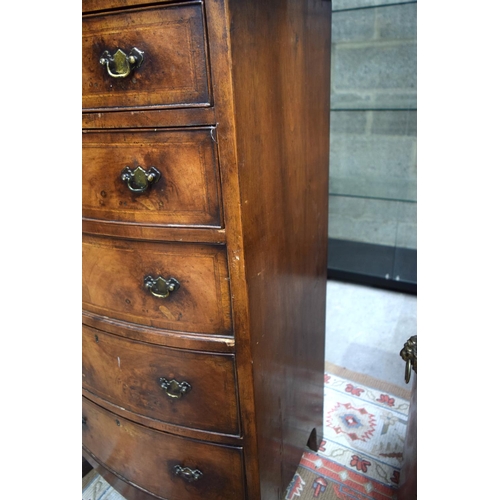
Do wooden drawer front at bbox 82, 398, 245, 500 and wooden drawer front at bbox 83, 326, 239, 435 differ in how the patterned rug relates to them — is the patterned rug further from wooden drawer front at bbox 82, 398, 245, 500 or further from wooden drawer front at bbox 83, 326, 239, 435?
wooden drawer front at bbox 83, 326, 239, 435

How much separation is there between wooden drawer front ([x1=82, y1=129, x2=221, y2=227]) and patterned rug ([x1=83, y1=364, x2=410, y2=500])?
0.81 metres

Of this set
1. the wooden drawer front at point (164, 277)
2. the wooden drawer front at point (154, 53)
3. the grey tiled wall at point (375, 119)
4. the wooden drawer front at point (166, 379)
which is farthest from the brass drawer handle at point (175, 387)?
the grey tiled wall at point (375, 119)

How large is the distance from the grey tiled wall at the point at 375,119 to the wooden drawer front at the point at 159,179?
1.67 metres

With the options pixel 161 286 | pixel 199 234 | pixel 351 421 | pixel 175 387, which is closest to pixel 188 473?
pixel 175 387

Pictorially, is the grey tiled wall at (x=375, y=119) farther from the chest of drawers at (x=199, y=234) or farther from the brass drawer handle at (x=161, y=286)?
the brass drawer handle at (x=161, y=286)

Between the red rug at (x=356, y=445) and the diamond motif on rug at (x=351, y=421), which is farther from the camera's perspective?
the diamond motif on rug at (x=351, y=421)

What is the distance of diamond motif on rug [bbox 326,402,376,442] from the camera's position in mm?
1303

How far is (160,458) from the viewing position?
0.90m

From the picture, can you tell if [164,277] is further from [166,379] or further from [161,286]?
[166,379]

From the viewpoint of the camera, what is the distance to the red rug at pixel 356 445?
112 centimetres

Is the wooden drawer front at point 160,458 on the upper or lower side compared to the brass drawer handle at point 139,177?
lower

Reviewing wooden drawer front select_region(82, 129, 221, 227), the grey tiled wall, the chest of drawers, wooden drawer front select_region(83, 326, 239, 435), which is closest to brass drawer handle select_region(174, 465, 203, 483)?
the chest of drawers
